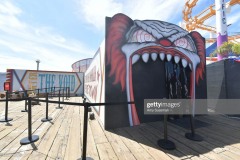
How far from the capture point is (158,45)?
16.8 ft

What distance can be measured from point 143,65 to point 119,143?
2702mm

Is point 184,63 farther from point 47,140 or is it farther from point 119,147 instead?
point 47,140

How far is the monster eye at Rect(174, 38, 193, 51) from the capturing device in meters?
5.54

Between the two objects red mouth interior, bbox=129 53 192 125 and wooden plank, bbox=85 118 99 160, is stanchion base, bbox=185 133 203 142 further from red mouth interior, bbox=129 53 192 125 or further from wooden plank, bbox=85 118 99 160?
wooden plank, bbox=85 118 99 160

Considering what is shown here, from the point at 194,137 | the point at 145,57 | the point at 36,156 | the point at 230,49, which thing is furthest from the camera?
→ the point at 230,49

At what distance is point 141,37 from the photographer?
16.1 feet

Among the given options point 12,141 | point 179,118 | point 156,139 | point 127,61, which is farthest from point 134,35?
point 12,141

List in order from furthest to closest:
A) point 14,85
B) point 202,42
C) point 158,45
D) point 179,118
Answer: point 14,85
point 202,42
point 179,118
point 158,45

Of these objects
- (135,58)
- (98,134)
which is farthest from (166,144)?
(135,58)

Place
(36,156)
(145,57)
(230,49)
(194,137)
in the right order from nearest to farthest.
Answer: (36,156) → (194,137) → (145,57) → (230,49)

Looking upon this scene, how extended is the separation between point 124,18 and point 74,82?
1305 cm

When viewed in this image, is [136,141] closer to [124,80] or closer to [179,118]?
[124,80]
